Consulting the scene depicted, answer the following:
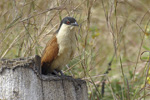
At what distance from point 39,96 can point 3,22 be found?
1445 mm

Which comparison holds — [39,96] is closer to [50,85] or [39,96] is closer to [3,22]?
[50,85]

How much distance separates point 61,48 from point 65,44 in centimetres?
5

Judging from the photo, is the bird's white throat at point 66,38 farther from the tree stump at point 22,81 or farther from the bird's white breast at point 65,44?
the tree stump at point 22,81

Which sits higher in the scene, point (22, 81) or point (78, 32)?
point (78, 32)

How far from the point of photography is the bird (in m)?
2.26

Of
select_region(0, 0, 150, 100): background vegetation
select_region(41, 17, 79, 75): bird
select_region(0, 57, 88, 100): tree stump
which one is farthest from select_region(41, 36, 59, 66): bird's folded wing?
select_region(0, 57, 88, 100): tree stump

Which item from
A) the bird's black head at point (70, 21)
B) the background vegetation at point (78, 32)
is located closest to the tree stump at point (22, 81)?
the background vegetation at point (78, 32)

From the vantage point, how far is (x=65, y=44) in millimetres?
2254

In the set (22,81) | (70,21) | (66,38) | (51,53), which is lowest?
(22,81)

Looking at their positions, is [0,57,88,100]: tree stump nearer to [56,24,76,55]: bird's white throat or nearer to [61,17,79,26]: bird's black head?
[56,24,76,55]: bird's white throat

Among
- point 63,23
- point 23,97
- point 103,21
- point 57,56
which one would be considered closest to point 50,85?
point 23,97

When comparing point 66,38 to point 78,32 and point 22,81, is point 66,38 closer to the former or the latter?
→ point 78,32

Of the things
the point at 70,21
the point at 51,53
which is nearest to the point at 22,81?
the point at 51,53

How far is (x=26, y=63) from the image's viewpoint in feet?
5.02
